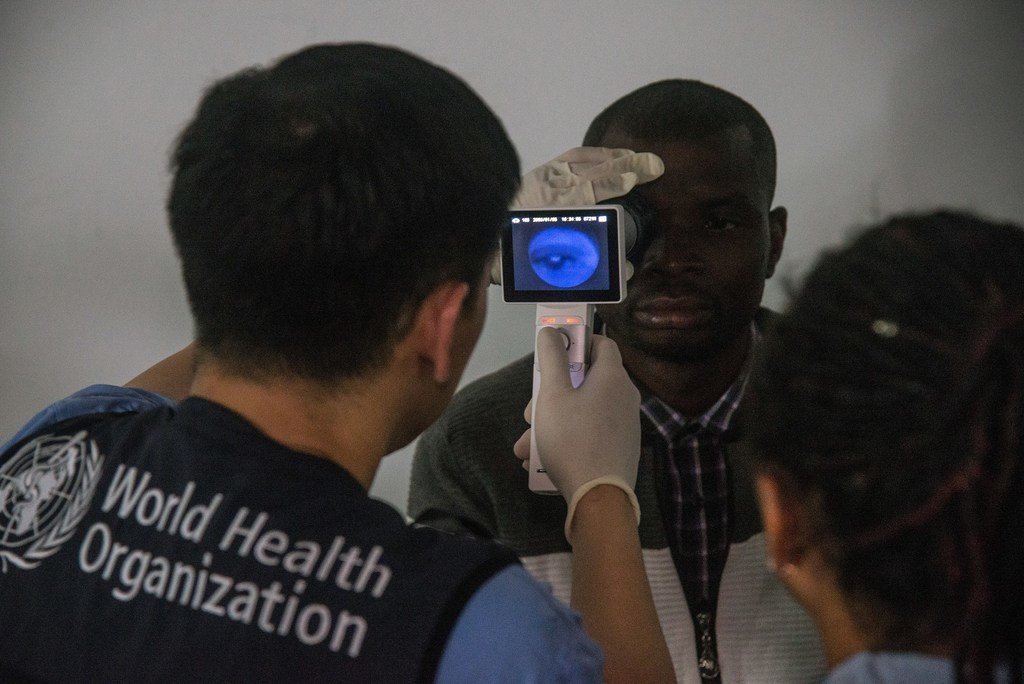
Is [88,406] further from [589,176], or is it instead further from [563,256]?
[589,176]

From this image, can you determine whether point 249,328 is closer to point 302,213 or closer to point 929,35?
point 302,213

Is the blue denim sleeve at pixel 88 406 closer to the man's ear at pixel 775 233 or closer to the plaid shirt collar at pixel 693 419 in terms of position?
the plaid shirt collar at pixel 693 419

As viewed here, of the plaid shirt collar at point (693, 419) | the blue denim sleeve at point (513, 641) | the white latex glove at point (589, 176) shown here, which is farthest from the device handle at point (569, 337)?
the blue denim sleeve at point (513, 641)

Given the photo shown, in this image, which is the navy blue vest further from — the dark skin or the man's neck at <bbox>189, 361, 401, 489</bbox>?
the dark skin

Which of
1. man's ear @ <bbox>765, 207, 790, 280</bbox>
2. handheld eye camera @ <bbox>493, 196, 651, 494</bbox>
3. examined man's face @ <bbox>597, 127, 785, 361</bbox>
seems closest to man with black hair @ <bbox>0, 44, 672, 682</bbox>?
handheld eye camera @ <bbox>493, 196, 651, 494</bbox>

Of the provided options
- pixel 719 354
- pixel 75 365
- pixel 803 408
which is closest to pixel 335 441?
pixel 803 408

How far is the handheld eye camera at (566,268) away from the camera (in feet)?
3.44

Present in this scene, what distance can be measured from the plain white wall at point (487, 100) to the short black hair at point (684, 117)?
0.29 feet

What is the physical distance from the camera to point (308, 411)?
29.0 inches

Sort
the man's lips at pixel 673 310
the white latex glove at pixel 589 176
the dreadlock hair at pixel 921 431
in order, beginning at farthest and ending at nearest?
the man's lips at pixel 673 310 → the white latex glove at pixel 589 176 → the dreadlock hair at pixel 921 431

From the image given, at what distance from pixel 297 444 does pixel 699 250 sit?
73 cm

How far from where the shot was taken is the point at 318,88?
706mm

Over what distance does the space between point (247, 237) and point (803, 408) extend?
1.30 ft

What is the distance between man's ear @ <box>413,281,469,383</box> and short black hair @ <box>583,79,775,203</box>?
620 mm
